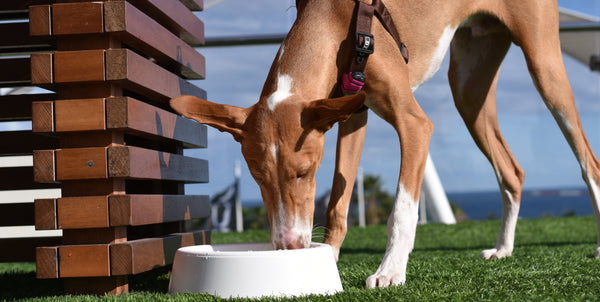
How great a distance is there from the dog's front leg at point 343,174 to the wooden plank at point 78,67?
4.42ft

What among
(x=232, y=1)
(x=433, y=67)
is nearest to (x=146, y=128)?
(x=433, y=67)

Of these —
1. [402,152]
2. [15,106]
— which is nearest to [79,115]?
[15,106]

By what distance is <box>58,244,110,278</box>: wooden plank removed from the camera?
7.18ft

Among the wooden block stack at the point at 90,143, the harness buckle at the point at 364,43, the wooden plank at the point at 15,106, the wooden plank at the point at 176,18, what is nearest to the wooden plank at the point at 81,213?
the wooden block stack at the point at 90,143

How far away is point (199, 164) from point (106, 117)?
3.72 ft

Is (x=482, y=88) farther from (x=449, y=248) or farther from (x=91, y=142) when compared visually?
(x=91, y=142)

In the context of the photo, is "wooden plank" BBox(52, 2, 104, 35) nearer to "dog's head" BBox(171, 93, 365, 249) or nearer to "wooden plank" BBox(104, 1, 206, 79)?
"wooden plank" BBox(104, 1, 206, 79)

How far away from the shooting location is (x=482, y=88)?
3.78 m

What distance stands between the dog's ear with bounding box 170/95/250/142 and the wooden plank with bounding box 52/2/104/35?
41 centimetres

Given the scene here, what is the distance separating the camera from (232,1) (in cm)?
640

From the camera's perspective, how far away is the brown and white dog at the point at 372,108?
2.23 meters

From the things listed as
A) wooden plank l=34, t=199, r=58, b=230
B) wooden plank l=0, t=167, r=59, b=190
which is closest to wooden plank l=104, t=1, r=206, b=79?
wooden plank l=34, t=199, r=58, b=230

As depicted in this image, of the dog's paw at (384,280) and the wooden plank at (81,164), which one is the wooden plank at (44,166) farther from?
the dog's paw at (384,280)

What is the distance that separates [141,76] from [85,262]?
0.77m
